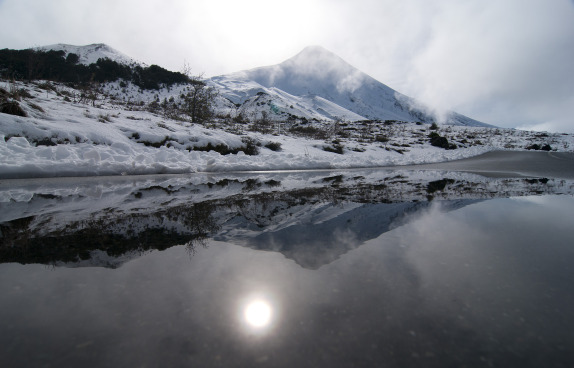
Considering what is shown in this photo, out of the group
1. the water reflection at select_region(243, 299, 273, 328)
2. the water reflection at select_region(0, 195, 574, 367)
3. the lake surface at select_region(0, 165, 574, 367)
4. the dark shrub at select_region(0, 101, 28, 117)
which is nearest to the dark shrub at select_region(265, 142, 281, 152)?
the dark shrub at select_region(0, 101, 28, 117)

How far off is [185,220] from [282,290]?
6.46ft

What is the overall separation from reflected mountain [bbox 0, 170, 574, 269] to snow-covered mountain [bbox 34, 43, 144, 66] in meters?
68.1

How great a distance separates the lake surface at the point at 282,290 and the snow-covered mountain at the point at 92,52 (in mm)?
70581

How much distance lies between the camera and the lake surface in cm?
116

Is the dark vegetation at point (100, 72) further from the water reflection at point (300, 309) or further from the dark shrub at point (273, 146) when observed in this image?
the water reflection at point (300, 309)

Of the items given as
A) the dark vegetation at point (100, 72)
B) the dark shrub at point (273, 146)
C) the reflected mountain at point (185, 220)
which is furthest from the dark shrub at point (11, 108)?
the dark vegetation at point (100, 72)

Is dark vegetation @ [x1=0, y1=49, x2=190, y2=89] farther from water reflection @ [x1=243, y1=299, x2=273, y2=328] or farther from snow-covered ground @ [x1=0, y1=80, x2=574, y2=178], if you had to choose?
water reflection @ [x1=243, y1=299, x2=273, y2=328]

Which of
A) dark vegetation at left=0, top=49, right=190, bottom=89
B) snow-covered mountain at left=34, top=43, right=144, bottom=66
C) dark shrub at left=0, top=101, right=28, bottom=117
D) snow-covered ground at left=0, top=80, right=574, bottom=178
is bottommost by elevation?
snow-covered ground at left=0, top=80, right=574, bottom=178

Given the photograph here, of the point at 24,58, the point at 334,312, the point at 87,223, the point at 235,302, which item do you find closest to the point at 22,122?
the point at 87,223

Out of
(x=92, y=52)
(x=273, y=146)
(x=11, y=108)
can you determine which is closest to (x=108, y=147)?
(x=11, y=108)

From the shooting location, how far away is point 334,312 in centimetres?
142

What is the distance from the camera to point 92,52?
6438 cm

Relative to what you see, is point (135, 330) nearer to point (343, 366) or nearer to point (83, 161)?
point (343, 366)

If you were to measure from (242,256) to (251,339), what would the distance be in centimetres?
101
